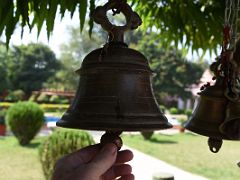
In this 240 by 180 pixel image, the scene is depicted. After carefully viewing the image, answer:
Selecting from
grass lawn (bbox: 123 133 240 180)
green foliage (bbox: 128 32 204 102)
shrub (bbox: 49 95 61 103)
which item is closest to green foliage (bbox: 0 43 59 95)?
shrub (bbox: 49 95 61 103)

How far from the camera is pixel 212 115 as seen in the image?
175cm

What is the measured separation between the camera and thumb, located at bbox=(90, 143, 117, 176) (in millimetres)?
1174

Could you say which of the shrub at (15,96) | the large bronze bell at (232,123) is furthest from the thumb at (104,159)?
the shrub at (15,96)

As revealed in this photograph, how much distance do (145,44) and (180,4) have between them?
30.1 meters

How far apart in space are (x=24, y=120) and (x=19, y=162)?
2.79 meters

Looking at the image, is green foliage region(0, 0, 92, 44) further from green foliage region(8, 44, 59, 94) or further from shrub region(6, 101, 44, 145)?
green foliage region(8, 44, 59, 94)

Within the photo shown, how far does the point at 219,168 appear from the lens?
8.31 metres

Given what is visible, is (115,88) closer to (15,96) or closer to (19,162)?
(19,162)

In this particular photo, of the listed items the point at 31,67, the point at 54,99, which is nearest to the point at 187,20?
the point at 54,99

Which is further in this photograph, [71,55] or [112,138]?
[71,55]

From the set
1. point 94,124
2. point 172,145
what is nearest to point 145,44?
point 172,145

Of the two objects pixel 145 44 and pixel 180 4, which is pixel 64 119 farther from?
pixel 145 44

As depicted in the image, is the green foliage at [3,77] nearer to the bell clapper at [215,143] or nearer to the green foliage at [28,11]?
the green foliage at [28,11]

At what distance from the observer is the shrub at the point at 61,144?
18.8ft
